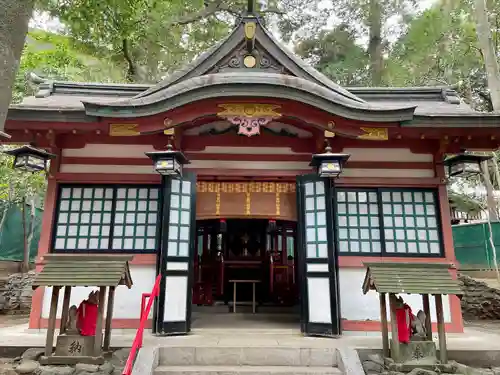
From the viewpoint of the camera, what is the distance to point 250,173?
297 inches

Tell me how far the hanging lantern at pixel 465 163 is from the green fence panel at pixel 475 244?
948 cm

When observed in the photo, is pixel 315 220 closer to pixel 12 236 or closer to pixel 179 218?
pixel 179 218

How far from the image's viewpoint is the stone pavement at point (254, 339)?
5.75 m

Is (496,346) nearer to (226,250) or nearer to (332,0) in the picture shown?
(226,250)

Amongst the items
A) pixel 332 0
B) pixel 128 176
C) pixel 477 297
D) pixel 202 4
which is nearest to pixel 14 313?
pixel 128 176

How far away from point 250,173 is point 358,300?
323 cm

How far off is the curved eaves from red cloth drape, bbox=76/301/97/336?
316cm

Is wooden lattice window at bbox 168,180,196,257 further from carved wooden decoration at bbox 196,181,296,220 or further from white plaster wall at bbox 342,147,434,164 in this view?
white plaster wall at bbox 342,147,434,164

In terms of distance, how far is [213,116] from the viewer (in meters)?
6.85

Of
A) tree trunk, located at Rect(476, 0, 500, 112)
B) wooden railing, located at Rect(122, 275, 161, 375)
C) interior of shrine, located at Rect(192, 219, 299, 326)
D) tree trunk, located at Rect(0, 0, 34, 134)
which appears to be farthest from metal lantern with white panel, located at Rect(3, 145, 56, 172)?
tree trunk, located at Rect(476, 0, 500, 112)

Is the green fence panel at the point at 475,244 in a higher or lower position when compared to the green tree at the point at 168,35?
lower

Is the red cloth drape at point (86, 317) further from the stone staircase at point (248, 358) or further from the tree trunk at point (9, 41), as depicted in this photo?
the tree trunk at point (9, 41)

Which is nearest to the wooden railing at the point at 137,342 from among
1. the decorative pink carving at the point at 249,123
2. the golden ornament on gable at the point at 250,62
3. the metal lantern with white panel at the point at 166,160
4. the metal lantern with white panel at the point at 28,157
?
the metal lantern with white panel at the point at 166,160

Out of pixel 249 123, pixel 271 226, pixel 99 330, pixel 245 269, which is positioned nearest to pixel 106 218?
pixel 99 330
